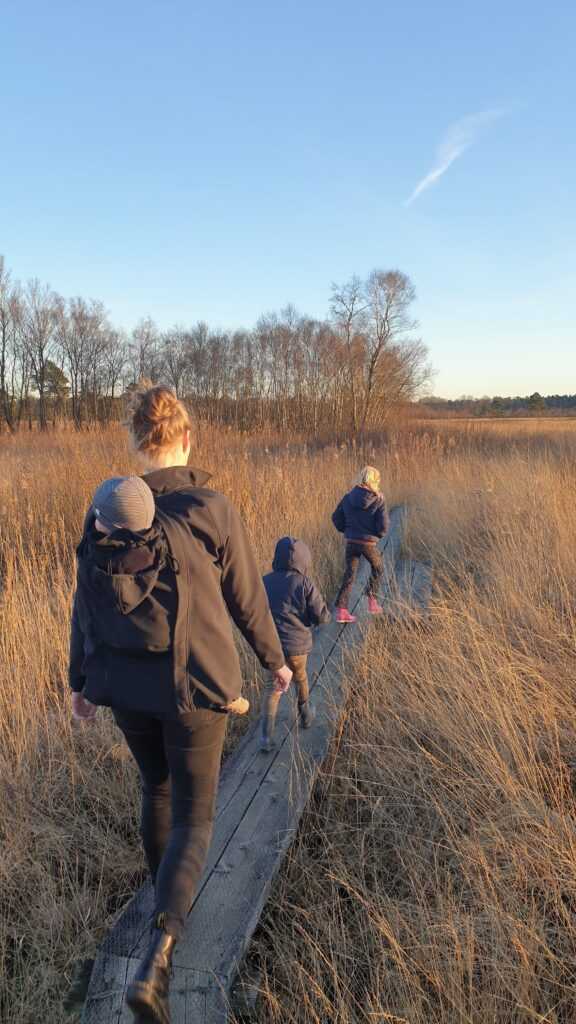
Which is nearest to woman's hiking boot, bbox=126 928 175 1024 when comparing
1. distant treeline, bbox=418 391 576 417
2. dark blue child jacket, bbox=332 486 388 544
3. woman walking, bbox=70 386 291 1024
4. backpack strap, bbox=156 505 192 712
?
woman walking, bbox=70 386 291 1024

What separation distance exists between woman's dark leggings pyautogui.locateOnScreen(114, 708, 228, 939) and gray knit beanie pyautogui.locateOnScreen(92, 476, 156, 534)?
0.54 metres

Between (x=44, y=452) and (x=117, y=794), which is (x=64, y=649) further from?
(x=44, y=452)

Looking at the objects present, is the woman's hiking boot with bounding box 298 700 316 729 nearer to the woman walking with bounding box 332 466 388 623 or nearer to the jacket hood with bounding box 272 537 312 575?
the jacket hood with bounding box 272 537 312 575

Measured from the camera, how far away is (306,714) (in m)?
2.85

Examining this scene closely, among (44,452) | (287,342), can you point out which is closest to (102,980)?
(44,452)

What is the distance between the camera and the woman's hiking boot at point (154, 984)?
131 centimetres

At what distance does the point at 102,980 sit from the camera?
61.1 inches

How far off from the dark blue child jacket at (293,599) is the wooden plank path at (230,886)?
0.40m

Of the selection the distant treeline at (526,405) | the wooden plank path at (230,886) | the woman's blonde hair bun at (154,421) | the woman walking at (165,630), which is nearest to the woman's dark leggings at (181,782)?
the woman walking at (165,630)

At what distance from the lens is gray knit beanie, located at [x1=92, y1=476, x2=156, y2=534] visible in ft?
4.36

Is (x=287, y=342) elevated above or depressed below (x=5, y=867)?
above

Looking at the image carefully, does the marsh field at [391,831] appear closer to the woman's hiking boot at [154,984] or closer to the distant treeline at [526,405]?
the woman's hiking boot at [154,984]

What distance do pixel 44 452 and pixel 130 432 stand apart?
5.90 m

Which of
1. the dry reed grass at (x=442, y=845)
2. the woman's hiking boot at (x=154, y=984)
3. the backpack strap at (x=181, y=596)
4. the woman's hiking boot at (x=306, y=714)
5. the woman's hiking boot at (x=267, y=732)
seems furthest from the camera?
the woman's hiking boot at (x=306, y=714)
